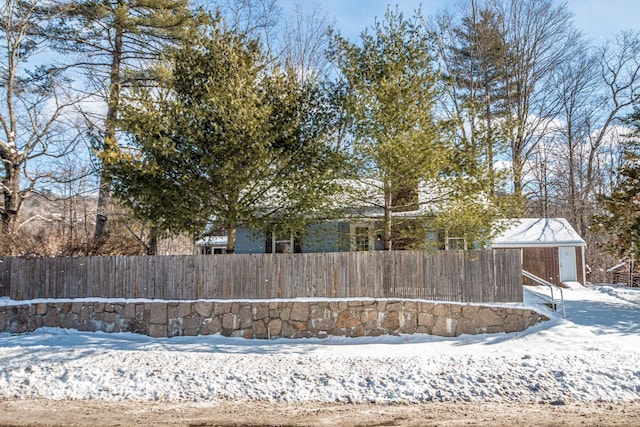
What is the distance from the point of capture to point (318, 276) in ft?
34.4

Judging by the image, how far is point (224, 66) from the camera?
10633 mm

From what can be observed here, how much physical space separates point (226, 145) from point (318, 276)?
3685 mm

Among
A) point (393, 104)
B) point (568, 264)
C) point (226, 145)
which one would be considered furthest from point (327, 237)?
point (568, 264)

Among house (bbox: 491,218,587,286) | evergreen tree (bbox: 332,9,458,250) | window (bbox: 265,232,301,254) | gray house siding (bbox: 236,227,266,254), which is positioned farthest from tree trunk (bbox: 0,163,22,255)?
house (bbox: 491,218,587,286)

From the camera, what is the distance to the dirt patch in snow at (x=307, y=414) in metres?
5.12

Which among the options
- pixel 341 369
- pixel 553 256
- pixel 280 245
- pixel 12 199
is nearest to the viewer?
pixel 341 369

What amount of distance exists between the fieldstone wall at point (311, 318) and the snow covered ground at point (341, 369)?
494 millimetres

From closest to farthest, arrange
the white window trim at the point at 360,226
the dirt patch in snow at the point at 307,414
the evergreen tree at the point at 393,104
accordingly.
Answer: the dirt patch in snow at the point at 307,414, the evergreen tree at the point at 393,104, the white window trim at the point at 360,226

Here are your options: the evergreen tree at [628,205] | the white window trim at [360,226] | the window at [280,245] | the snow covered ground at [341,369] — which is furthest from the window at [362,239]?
the evergreen tree at [628,205]

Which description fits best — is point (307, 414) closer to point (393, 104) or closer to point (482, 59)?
point (393, 104)

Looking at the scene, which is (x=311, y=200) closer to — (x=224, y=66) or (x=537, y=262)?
(x=224, y=66)

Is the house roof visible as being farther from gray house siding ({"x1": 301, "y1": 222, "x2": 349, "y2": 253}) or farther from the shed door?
gray house siding ({"x1": 301, "y1": 222, "x2": 349, "y2": 253})

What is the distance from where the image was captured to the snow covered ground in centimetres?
621

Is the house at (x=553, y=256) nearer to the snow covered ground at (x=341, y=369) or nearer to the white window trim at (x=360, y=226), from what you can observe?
the white window trim at (x=360, y=226)
